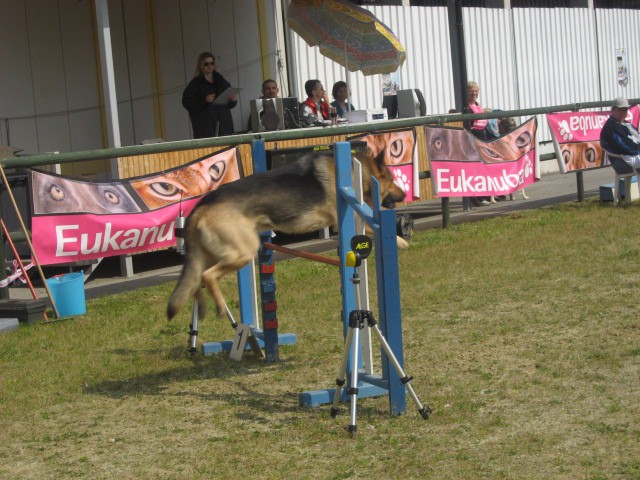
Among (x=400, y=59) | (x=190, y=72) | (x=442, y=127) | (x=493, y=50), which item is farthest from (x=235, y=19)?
(x=493, y=50)

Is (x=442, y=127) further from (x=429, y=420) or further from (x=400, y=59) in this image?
(x=429, y=420)

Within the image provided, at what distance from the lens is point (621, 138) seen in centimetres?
1479

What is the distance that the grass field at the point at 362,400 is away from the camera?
217 inches

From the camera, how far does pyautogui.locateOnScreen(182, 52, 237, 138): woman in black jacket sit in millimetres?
14586

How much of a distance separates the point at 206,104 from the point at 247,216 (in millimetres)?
7682

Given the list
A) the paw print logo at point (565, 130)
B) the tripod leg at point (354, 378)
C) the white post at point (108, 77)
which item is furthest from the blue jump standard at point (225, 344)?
the paw print logo at point (565, 130)

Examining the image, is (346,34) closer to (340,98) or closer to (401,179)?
(340,98)

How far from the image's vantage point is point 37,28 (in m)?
15.7

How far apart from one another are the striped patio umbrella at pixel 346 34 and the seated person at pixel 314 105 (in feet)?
2.75

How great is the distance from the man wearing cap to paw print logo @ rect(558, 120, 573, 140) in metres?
0.81

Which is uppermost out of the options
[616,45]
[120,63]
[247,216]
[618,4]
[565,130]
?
[618,4]

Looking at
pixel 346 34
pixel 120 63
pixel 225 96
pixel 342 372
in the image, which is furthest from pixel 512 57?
pixel 342 372

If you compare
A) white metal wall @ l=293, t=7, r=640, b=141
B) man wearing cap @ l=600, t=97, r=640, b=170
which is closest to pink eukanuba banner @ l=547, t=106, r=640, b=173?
man wearing cap @ l=600, t=97, r=640, b=170

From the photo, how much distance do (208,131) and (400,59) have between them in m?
3.66
